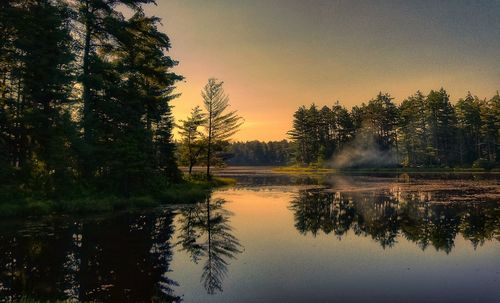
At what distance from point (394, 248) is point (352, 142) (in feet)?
316

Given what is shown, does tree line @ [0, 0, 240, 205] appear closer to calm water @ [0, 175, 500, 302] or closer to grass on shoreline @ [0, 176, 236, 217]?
grass on shoreline @ [0, 176, 236, 217]

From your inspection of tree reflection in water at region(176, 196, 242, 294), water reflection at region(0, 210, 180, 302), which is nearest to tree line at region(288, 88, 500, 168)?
tree reflection in water at region(176, 196, 242, 294)

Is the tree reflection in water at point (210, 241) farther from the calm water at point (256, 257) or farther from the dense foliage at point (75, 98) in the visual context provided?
the dense foliage at point (75, 98)

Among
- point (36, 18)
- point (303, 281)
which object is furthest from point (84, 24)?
point (303, 281)

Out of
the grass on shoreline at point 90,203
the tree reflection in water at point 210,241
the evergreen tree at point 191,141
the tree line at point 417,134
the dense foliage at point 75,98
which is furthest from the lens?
the tree line at point 417,134

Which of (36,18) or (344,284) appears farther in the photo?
(36,18)

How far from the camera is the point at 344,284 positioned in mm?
10969

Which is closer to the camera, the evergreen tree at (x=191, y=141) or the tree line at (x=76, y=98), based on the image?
the tree line at (x=76, y=98)

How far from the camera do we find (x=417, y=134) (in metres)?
98.9

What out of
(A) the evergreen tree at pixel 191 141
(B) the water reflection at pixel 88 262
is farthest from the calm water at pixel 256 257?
(A) the evergreen tree at pixel 191 141

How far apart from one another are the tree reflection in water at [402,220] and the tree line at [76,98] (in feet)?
44.4

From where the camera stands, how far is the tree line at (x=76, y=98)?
2414 cm

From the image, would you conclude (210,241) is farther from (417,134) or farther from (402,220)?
(417,134)

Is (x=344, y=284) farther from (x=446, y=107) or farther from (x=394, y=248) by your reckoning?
(x=446, y=107)
